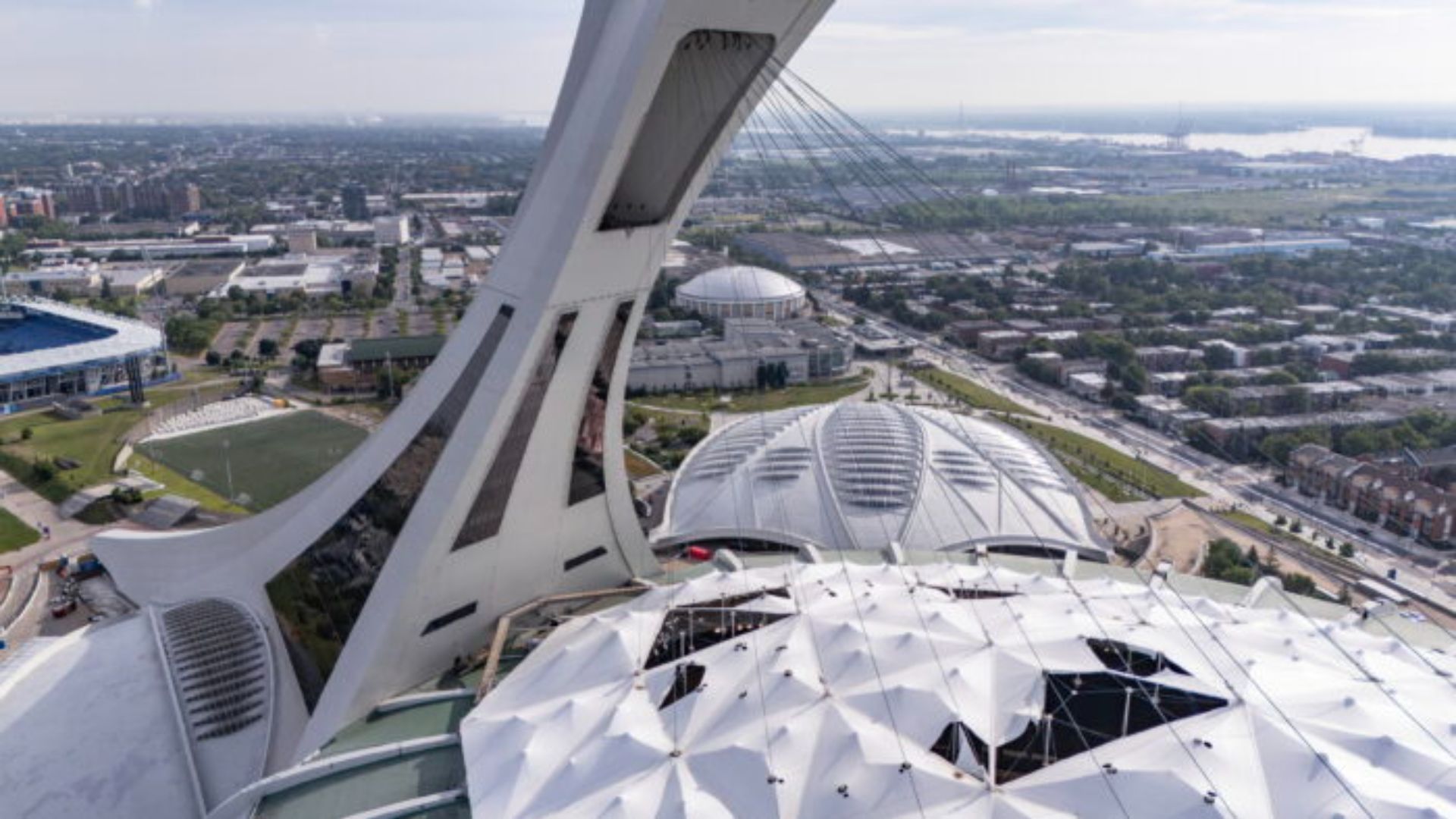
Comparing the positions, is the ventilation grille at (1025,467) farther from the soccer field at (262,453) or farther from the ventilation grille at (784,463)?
the soccer field at (262,453)

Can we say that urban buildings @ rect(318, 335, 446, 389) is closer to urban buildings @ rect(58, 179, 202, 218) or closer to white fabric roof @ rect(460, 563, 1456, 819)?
white fabric roof @ rect(460, 563, 1456, 819)

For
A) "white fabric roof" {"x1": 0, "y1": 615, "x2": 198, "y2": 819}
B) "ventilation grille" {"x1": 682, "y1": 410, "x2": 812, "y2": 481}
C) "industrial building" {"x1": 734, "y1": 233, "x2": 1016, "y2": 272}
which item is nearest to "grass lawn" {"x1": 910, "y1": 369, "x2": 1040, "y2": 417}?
"ventilation grille" {"x1": 682, "y1": 410, "x2": 812, "y2": 481}

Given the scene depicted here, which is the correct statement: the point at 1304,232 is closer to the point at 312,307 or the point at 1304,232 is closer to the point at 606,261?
the point at 312,307

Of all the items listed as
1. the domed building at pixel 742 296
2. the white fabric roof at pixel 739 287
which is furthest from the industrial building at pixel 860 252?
the domed building at pixel 742 296

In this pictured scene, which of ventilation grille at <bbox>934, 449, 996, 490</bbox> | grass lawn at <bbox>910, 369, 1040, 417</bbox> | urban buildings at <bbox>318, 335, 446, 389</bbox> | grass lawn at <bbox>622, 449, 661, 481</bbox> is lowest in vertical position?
grass lawn at <bbox>622, 449, 661, 481</bbox>

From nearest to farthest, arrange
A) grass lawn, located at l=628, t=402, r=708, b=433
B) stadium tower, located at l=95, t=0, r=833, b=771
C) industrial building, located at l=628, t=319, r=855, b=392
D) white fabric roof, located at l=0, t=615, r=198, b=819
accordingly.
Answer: white fabric roof, located at l=0, t=615, r=198, b=819 → stadium tower, located at l=95, t=0, r=833, b=771 → grass lawn, located at l=628, t=402, r=708, b=433 → industrial building, located at l=628, t=319, r=855, b=392

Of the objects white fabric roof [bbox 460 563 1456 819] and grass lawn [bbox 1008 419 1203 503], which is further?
grass lawn [bbox 1008 419 1203 503]

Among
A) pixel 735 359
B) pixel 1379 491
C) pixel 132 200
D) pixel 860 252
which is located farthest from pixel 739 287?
pixel 132 200

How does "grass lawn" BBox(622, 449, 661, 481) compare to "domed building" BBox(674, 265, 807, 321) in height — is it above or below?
below
